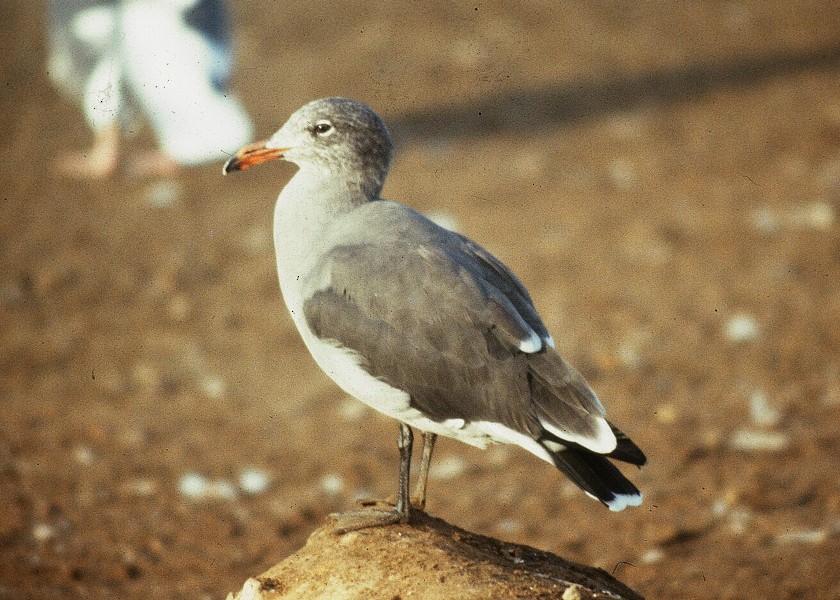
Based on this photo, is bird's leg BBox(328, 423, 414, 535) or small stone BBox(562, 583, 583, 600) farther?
bird's leg BBox(328, 423, 414, 535)

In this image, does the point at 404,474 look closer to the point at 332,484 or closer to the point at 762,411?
the point at 332,484

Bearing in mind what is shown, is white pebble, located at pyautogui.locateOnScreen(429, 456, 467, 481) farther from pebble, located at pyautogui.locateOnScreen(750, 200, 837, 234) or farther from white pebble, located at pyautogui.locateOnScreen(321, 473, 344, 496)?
pebble, located at pyautogui.locateOnScreen(750, 200, 837, 234)

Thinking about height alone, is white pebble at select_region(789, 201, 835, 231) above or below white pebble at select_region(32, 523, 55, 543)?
above

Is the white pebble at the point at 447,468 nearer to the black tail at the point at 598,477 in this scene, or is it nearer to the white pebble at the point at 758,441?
the white pebble at the point at 758,441

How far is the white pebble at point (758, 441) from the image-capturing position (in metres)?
6.23

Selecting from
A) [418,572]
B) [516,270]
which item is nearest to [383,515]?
[418,572]

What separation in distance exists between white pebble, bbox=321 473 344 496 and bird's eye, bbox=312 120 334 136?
230cm

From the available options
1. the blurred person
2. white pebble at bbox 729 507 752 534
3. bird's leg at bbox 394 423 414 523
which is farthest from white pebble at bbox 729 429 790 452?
the blurred person

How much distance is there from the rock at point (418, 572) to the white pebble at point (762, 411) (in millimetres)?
2746

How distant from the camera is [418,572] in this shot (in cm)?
361

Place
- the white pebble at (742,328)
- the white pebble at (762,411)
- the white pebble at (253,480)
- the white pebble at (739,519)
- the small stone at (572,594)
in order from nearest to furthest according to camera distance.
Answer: the small stone at (572,594)
the white pebble at (739,519)
the white pebble at (253,480)
the white pebble at (762,411)
the white pebble at (742,328)

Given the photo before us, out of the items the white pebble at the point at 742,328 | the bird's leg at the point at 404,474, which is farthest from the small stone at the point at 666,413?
the bird's leg at the point at 404,474

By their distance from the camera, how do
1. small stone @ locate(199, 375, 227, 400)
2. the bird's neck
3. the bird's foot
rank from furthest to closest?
small stone @ locate(199, 375, 227, 400) → the bird's neck → the bird's foot

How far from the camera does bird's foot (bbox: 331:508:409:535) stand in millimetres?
4008
